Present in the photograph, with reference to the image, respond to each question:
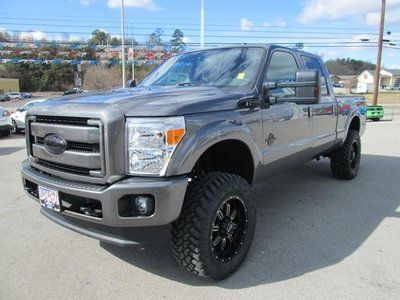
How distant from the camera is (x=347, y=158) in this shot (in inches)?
248

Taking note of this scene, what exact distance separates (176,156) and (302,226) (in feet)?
7.25

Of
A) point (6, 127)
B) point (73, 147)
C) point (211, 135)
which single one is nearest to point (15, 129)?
point (6, 127)

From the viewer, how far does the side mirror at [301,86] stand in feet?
11.6

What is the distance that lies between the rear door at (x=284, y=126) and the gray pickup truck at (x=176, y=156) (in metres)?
0.02

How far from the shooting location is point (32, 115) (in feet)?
11.1

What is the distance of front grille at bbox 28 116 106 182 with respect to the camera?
9.23ft

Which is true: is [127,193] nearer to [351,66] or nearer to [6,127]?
[6,127]

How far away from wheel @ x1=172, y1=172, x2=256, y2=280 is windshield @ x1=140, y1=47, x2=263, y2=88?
1107 mm

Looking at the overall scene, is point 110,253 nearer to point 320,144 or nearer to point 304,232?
point 304,232

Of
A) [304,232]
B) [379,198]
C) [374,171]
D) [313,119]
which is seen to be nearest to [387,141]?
[374,171]

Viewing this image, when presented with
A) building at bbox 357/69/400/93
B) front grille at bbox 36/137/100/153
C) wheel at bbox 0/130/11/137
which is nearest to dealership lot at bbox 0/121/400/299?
front grille at bbox 36/137/100/153

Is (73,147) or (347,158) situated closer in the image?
(73,147)

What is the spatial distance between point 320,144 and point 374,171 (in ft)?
8.64

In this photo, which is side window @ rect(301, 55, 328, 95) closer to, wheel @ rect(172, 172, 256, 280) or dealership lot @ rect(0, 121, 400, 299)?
dealership lot @ rect(0, 121, 400, 299)
